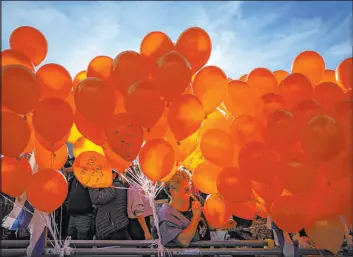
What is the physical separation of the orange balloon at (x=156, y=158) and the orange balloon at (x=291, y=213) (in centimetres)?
83

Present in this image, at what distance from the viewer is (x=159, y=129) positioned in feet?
8.26

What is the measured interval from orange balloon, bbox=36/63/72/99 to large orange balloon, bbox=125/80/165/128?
516mm

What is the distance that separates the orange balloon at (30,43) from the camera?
2.33 metres

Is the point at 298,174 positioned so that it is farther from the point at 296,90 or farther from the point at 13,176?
the point at 13,176

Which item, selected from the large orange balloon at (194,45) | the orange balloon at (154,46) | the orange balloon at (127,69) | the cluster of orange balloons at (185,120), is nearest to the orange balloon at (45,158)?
the cluster of orange balloons at (185,120)

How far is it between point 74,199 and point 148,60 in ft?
6.65

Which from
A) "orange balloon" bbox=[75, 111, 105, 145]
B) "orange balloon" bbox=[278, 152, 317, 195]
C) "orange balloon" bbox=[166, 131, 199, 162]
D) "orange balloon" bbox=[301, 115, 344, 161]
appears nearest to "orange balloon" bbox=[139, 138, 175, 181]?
"orange balloon" bbox=[166, 131, 199, 162]

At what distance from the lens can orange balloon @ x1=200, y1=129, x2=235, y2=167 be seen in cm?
247

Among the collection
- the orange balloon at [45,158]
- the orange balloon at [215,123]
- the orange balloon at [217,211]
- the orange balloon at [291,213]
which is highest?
the orange balloon at [215,123]

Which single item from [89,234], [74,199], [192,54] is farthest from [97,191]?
[192,54]

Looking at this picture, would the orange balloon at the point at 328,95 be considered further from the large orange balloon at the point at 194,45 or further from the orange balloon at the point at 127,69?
the orange balloon at the point at 127,69

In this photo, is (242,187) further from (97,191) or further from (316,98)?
(97,191)

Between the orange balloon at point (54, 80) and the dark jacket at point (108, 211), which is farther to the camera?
the dark jacket at point (108, 211)

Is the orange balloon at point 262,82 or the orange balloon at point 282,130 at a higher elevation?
the orange balloon at point 262,82
